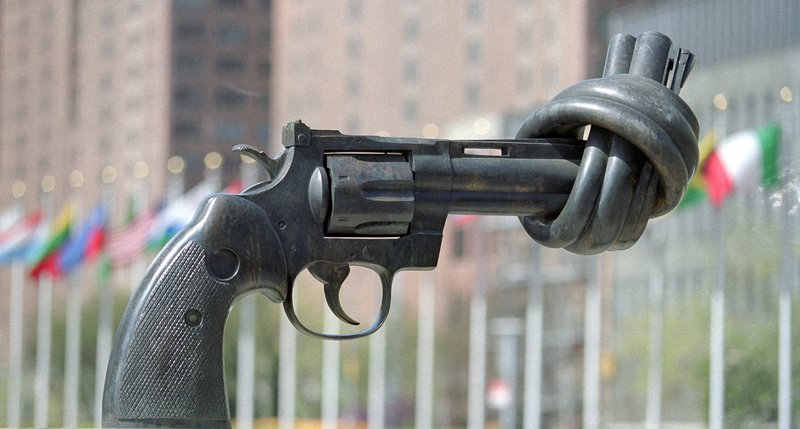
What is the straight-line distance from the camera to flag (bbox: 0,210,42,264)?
33.1m

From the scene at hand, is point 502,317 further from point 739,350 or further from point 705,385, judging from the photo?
point 739,350

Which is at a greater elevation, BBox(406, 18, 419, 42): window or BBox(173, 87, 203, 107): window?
BBox(406, 18, 419, 42): window

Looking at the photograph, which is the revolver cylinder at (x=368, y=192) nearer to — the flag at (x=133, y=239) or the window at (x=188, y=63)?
the flag at (x=133, y=239)

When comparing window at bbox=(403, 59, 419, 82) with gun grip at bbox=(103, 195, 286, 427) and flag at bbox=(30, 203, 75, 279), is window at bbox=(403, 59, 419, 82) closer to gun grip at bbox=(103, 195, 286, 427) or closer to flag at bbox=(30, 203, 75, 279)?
flag at bbox=(30, 203, 75, 279)

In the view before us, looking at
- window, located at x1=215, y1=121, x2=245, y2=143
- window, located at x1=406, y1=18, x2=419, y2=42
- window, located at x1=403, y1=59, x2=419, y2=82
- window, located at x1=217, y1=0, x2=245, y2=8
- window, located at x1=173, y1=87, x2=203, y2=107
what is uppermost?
window, located at x1=217, y1=0, x2=245, y2=8

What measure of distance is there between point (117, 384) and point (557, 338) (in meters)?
78.2

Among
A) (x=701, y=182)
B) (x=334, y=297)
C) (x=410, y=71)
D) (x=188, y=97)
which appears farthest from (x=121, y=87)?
(x=334, y=297)

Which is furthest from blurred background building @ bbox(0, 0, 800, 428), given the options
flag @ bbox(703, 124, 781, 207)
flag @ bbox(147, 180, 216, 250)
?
flag @ bbox(703, 124, 781, 207)

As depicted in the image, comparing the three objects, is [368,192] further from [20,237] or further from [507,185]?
[20,237]

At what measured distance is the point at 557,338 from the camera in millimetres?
81562

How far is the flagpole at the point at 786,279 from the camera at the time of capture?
10742 mm

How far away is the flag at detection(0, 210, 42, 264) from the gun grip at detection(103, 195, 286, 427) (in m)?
29.5

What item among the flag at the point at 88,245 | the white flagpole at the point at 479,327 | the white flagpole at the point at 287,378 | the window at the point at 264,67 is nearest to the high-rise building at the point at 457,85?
the window at the point at 264,67

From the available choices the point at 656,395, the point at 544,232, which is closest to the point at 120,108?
the point at 656,395
